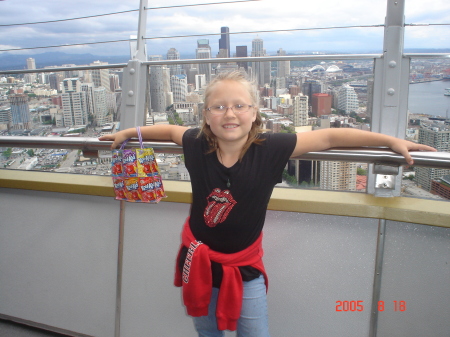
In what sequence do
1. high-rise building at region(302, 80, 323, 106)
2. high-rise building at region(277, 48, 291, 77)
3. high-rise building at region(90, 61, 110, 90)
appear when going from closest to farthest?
high-rise building at region(302, 80, 323, 106), high-rise building at region(277, 48, 291, 77), high-rise building at region(90, 61, 110, 90)

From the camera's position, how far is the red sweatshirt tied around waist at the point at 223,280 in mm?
1191

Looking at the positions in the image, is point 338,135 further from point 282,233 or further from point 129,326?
point 129,326

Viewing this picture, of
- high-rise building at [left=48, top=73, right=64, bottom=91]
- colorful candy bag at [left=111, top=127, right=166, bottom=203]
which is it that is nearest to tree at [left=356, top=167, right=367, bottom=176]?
colorful candy bag at [left=111, top=127, right=166, bottom=203]

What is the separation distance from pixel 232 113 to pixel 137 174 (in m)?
0.54

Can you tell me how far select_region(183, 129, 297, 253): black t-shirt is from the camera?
3.95ft

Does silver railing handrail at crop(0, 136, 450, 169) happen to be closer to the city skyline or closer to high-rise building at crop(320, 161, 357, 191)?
high-rise building at crop(320, 161, 357, 191)

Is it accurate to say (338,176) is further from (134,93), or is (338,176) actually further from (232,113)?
(134,93)

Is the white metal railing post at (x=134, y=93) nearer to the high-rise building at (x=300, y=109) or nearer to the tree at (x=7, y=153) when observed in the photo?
the tree at (x=7, y=153)

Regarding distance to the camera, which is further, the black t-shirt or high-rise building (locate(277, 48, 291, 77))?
high-rise building (locate(277, 48, 291, 77))

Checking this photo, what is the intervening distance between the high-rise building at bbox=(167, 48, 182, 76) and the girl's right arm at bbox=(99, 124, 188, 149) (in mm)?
1010

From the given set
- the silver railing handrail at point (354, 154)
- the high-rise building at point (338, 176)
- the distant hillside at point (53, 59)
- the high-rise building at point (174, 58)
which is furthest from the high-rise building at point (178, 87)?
the high-rise building at point (338, 176)

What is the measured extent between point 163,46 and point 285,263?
5.39 feet

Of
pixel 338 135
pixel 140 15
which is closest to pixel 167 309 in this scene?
pixel 338 135

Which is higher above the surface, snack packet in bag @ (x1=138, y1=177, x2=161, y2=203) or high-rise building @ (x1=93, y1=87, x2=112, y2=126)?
high-rise building @ (x1=93, y1=87, x2=112, y2=126)
